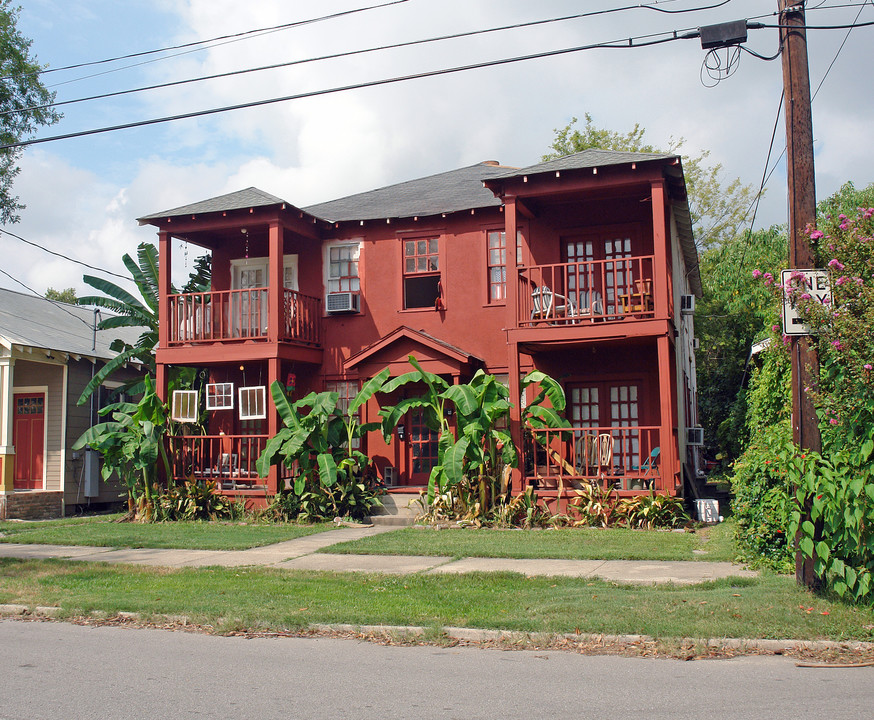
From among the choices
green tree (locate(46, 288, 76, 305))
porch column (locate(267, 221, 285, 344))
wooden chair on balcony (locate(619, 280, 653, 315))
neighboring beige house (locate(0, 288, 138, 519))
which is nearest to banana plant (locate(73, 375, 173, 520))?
porch column (locate(267, 221, 285, 344))

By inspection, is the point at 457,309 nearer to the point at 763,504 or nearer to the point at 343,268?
the point at 343,268

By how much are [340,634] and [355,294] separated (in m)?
11.8

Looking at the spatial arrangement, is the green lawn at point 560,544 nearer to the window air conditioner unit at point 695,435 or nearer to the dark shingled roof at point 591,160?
the window air conditioner unit at point 695,435

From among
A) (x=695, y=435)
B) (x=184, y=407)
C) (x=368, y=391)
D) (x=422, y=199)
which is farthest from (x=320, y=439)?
(x=695, y=435)

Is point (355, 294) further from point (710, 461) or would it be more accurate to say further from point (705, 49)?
point (710, 461)

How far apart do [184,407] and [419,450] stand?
16.5 ft

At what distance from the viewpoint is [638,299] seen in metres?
16.6

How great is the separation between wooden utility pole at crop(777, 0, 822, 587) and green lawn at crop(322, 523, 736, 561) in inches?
125

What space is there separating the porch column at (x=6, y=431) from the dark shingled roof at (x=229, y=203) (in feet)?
15.2

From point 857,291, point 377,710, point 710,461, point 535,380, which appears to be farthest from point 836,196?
point 377,710

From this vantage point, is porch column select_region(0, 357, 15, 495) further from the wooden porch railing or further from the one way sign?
the one way sign

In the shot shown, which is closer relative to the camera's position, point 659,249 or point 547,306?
point 659,249

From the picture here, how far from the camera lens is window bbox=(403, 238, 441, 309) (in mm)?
18344

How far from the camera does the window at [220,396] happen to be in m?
18.2
